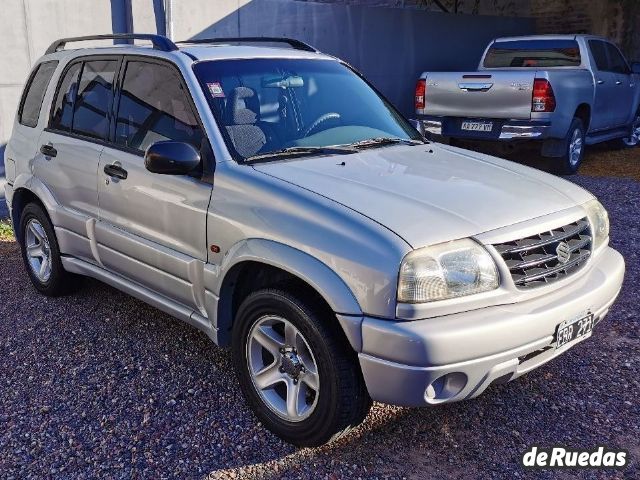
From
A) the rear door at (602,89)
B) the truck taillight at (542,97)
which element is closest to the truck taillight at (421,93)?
the truck taillight at (542,97)

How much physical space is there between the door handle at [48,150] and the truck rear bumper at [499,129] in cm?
503

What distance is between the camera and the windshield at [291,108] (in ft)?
11.2

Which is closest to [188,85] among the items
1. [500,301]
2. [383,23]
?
[500,301]

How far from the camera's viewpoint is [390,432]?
3119mm

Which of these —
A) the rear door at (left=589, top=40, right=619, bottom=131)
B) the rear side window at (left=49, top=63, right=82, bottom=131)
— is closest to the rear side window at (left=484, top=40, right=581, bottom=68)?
the rear door at (left=589, top=40, right=619, bottom=131)

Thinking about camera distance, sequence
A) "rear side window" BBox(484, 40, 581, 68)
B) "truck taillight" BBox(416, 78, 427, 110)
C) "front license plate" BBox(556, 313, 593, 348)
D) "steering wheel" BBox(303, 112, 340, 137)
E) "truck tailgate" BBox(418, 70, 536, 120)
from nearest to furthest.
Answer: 1. "front license plate" BBox(556, 313, 593, 348)
2. "steering wheel" BBox(303, 112, 340, 137)
3. "truck tailgate" BBox(418, 70, 536, 120)
4. "truck taillight" BBox(416, 78, 427, 110)
5. "rear side window" BBox(484, 40, 581, 68)

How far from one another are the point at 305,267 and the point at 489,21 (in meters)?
13.5

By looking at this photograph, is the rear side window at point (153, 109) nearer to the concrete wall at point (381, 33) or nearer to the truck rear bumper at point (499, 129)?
the truck rear bumper at point (499, 129)

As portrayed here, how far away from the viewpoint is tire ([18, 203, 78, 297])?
15.2ft

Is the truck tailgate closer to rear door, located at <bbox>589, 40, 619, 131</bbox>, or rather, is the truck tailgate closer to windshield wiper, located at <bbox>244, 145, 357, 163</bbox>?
rear door, located at <bbox>589, 40, 619, 131</bbox>

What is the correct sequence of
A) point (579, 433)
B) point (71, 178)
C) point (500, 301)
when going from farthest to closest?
point (71, 178) < point (579, 433) < point (500, 301)

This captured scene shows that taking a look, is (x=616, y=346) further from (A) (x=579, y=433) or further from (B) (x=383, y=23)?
(B) (x=383, y=23)

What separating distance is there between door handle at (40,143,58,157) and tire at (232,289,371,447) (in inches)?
84.0

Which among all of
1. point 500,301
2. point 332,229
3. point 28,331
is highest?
point 332,229
